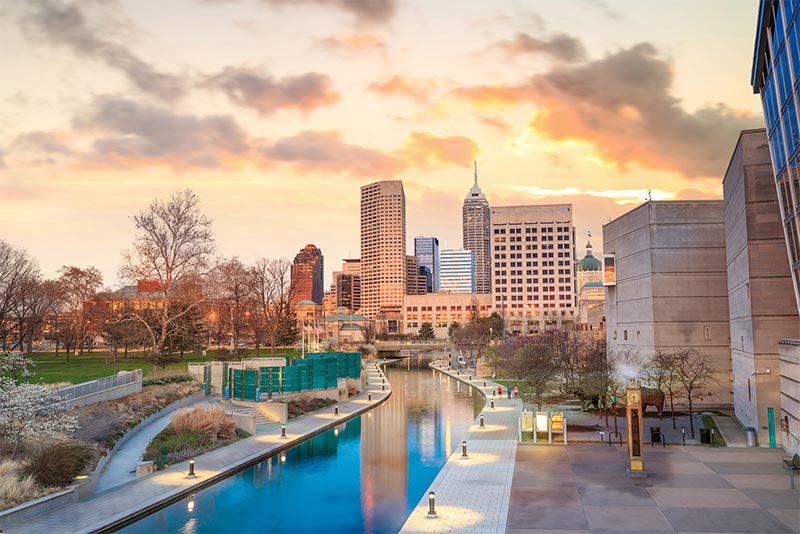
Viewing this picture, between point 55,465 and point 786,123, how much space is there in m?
29.8

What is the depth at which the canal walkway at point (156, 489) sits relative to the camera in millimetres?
18062

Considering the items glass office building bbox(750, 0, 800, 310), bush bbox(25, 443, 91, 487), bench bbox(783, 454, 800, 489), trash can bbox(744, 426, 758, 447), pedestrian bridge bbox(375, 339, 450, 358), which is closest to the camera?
bush bbox(25, 443, 91, 487)

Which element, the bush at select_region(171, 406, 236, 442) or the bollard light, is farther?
the bush at select_region(171, 406, 236, 442)

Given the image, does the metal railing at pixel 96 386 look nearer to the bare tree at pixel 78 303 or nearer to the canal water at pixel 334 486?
the canal water at pixel 334 486

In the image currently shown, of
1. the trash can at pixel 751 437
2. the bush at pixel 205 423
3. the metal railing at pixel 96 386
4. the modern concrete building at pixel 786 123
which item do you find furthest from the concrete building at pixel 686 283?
the metal railing at pixel 96 386

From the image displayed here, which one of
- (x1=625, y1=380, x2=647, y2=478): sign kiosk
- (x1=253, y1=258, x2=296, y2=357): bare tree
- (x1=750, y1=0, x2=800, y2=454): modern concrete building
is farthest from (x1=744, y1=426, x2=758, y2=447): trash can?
(x1=253, y1=258, x2=296, y2=357): bare tree

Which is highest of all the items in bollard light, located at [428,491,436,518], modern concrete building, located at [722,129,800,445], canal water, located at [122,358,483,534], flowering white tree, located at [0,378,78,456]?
modern concrete building, located at [722,129,800,445]

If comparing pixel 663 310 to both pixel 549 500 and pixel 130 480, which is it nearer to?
pixel 549 500

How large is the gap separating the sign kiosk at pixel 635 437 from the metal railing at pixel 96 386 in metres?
24.0

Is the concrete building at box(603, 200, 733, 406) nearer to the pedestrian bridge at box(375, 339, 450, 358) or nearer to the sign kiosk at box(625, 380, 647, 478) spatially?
the sign kiosk at box(625, 380, 647, 478)

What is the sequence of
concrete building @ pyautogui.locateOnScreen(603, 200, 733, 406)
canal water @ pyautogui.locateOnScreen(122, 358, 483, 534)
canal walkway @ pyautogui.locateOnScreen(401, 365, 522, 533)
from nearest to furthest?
canal walkway @ pyautogui.locateOnScreen(401, 365, 522, 533) → canal water @ pyautogui.locateOnScreen(122, 358, 483, 534) → concrete building @ pyautogui.locateOnScreen(603, 200, 733, 406)

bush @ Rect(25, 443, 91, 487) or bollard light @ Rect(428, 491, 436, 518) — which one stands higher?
bush @ Rect(25, 443, 91, 487)

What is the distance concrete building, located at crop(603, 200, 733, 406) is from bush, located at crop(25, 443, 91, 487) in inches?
1625

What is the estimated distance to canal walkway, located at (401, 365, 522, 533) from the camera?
18.2 meters
